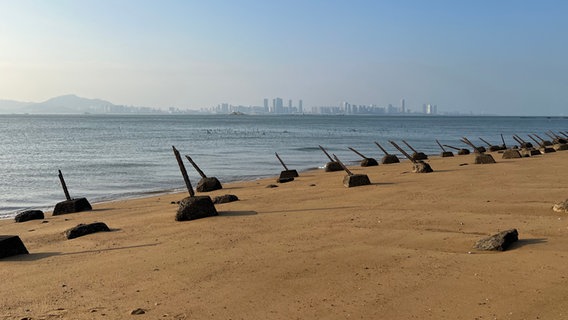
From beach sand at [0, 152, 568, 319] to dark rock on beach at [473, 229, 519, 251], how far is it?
0.12m

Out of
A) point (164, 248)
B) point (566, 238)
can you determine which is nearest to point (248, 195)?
point (164, 248)

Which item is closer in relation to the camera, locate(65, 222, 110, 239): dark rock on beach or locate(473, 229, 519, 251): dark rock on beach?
locate(473, 229, 519, 251): dark rock on beach

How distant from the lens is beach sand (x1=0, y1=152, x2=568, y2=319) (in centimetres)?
569

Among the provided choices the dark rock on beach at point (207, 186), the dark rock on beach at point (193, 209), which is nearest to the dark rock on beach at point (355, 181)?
the dark rock on beach at point (207, 186)

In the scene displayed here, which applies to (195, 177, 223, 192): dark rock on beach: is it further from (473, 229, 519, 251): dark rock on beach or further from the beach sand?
(473, 229, 519, 251): dark rock on beach

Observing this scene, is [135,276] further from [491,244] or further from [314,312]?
[491,244]

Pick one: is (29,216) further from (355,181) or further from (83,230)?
(355,181)

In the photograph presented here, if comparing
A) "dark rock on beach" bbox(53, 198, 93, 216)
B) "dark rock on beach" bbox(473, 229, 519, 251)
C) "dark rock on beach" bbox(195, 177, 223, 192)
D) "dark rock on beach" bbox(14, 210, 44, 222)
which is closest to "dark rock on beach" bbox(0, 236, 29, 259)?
"dark rock on beach" bbox(14, 210, 44, 222)

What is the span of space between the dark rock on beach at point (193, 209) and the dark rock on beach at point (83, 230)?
155 centimetres

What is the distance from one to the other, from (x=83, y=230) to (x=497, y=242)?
25.4 feet

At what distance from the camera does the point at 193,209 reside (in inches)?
447

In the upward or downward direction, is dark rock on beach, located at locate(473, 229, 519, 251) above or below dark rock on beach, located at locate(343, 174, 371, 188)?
above

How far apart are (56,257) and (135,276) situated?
242 centimetres

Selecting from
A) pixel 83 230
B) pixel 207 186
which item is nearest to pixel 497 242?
pixel 83 230
